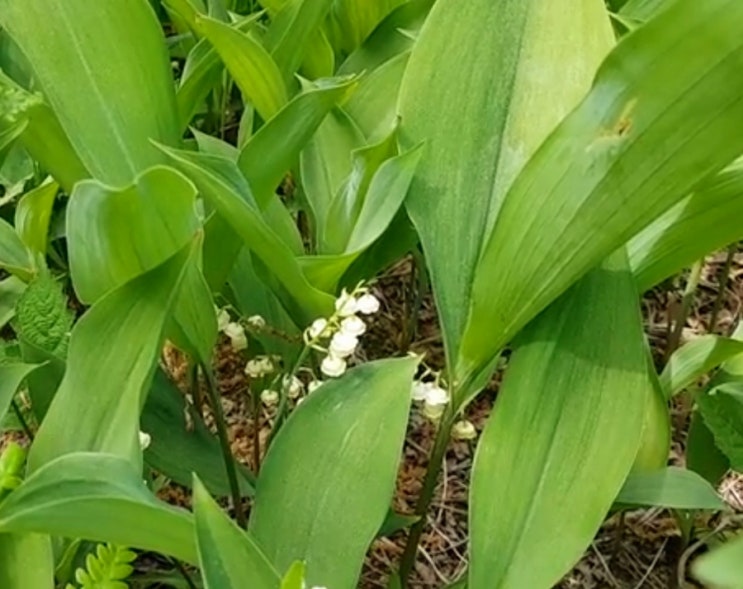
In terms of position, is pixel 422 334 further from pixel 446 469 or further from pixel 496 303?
pixel 496 303

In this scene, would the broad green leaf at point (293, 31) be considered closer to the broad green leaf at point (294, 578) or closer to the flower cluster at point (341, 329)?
the flower cluster at point (341, 329)

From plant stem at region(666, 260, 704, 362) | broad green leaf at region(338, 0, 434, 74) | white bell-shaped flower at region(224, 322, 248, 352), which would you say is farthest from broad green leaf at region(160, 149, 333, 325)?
plant stem at region(666, 260, 704, 362)

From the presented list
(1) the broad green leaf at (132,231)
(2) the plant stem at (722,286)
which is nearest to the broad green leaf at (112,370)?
(1) the broad green leaf at (132,231)

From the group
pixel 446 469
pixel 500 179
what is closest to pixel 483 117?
pixel 500 179

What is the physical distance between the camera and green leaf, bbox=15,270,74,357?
91 cm

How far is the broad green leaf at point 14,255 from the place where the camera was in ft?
3.35

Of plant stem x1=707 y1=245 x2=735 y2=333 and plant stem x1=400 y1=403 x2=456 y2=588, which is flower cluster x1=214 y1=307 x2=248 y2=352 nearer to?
plant stem x1=400 y1=403 x2=456 y2=588

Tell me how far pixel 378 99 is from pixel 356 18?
197mm

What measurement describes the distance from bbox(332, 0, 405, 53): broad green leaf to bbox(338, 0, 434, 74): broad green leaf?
1.0 inches

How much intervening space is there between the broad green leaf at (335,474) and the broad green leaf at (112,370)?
103 millimetres

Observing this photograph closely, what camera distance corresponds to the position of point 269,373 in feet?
3.38

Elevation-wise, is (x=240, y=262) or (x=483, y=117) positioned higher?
(x=483, y=117)

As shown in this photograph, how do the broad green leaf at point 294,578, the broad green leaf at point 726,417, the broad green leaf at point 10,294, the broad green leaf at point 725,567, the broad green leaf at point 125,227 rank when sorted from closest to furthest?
the broad green leaf at point 725,567, the broad green leaf at point 294,578, the broad green leaf at point 125,227, the broad green leaf at point 726,417, the broad green leaf at point 10,294

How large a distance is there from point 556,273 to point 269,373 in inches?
12.8
